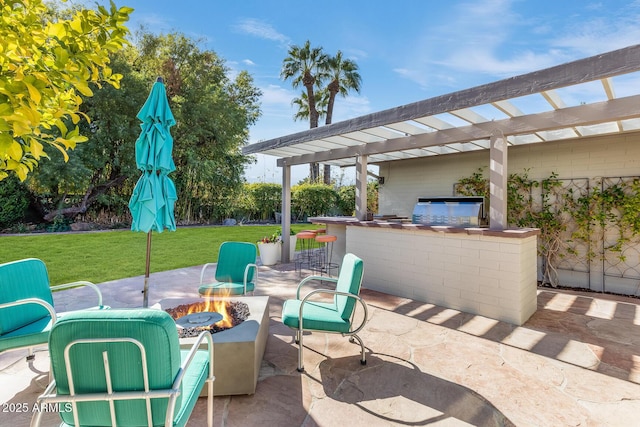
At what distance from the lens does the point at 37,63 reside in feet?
4.48

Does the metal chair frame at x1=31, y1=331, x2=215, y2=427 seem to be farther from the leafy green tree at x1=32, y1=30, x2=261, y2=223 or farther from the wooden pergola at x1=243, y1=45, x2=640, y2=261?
the leafy green tree at x1=32, y1=30, x2=261, y2=223

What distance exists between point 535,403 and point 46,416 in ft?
12.3

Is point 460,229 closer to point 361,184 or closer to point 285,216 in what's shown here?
point 361,184

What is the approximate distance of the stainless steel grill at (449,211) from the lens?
21.8ft

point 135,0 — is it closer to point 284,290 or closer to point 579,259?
point 284,290

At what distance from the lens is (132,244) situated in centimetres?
975

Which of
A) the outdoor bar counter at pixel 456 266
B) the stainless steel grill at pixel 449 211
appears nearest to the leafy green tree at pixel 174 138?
the stainless steel grill at pixel 449 211

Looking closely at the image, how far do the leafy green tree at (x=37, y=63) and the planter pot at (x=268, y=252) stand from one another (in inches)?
247

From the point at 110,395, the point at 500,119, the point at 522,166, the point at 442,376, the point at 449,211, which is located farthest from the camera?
the point at 449,211

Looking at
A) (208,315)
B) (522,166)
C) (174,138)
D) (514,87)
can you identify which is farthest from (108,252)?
(522,166)

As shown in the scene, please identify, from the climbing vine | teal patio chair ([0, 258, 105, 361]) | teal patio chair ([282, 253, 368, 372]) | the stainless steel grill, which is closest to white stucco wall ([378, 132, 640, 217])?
the climbing vine

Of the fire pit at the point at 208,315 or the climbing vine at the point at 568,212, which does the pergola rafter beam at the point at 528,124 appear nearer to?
the climbing vine at the point at 568,212

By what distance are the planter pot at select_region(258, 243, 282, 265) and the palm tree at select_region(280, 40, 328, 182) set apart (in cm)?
1220

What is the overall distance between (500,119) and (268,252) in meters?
5.57
